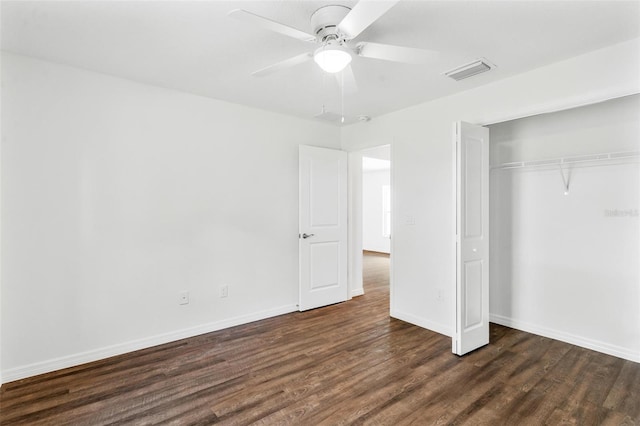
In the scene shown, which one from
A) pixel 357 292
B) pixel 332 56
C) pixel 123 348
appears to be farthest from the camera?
pixel 357 292

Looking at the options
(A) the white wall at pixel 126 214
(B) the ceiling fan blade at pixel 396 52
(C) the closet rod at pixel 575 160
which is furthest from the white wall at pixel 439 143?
(B) the ceiling fan blade at pixel 396 52

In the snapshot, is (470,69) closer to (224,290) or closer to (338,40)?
(338,40)

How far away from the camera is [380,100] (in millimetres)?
3605

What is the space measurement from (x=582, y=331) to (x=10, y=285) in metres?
5.04

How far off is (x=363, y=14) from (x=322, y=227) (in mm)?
3078

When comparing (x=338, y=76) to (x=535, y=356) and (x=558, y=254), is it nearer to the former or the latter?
(x=558, y=254)

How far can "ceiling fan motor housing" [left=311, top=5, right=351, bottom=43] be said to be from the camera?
188cm

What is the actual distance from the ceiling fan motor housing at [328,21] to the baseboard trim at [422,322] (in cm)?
302

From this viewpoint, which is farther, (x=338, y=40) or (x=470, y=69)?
(x=470, y=69)

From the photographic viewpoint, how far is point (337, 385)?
248 centimetres

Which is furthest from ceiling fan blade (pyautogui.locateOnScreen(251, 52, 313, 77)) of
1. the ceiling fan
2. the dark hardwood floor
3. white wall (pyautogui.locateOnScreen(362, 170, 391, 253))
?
white wall (pyautogui.locateOnScreen(362, 170, 391, 253))

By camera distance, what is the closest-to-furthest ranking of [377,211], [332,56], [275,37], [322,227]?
[332,56]
[275,37]
[322,227]
[377,211]

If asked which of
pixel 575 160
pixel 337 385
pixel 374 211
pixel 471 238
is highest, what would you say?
pixel 575 160

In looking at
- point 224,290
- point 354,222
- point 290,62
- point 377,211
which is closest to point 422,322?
point 354,222
